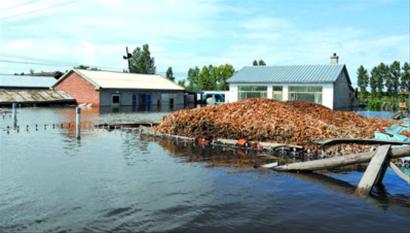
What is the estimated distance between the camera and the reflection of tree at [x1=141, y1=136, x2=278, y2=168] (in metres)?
15.5

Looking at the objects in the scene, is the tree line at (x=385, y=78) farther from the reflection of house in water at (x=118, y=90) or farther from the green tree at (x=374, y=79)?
the reflection of house in water at (x=118, y=90)

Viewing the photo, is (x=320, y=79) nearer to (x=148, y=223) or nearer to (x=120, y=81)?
(x=120, y=81)


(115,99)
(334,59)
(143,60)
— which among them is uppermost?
(143,60)

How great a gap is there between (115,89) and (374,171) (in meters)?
51.1

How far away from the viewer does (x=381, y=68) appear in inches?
4663

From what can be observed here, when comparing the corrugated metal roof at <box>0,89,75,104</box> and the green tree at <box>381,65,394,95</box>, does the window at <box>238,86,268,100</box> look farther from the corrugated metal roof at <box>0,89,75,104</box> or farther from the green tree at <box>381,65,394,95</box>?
the green tree at <box>381,65,394,95</box>

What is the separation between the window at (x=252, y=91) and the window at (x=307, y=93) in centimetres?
365

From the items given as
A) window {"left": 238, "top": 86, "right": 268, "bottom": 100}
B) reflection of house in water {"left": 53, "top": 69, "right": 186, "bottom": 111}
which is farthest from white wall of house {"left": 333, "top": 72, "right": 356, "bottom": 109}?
reflection of house in water {"left": 53, "top": 69, "right": 186, "bottom": 111}

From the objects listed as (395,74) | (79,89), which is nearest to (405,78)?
(395,74)

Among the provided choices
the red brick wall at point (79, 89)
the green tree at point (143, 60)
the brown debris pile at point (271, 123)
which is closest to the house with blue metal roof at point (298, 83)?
the red brick wall at point (79, 89)

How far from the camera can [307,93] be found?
5238 centimetres

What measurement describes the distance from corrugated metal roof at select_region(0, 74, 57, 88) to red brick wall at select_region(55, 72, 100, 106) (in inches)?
146

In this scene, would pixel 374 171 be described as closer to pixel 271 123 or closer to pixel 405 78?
pixel 271 123

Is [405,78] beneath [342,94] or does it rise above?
above
